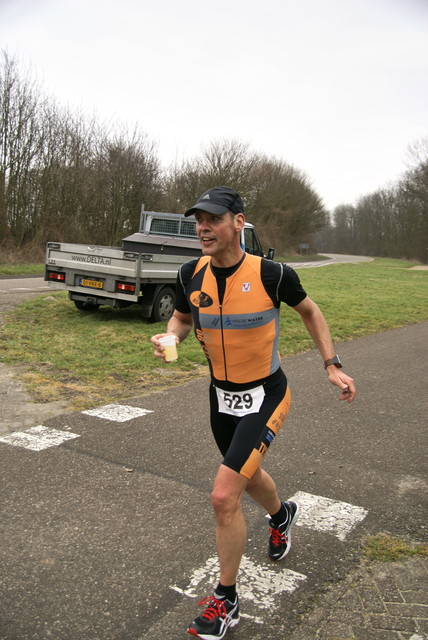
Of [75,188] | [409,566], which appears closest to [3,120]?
[75,188]

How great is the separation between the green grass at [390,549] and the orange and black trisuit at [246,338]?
1.06m

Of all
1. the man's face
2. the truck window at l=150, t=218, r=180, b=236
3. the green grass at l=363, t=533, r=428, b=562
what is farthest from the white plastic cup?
the truck window at l=150, t=218, r=180, b=236

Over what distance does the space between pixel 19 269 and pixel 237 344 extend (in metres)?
21.6

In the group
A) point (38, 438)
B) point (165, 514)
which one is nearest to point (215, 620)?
point (165, 514)

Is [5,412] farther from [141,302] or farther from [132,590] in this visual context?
[141,302]

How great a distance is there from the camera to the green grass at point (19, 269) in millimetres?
21812

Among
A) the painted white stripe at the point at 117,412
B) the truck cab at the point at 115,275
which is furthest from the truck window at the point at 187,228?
the painted white stripe at the point at 117,412

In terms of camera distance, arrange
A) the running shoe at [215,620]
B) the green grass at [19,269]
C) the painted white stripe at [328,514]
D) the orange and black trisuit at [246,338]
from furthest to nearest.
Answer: the green grass at [19,269] < the painted white stripe at [328,514] < the orange and black trisuit at [246,338] < the running shoe at [215,620]

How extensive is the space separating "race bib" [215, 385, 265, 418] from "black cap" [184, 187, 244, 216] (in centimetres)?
93

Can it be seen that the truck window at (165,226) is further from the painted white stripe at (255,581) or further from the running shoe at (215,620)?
the running shoe at (215,620)

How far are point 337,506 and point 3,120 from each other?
26826 mm

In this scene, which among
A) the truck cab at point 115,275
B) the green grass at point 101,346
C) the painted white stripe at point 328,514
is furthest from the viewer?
the truck cab at point 115,275

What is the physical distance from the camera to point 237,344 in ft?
9.75

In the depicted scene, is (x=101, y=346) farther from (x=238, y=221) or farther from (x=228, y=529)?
(x=228, y=529)
